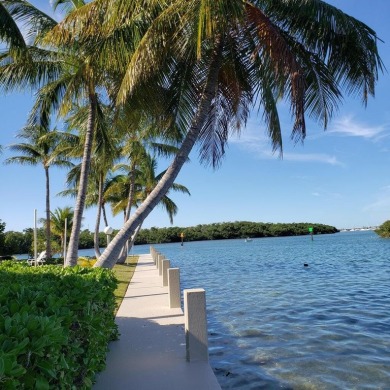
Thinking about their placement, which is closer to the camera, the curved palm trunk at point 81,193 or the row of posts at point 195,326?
the row of posts at point 195,326

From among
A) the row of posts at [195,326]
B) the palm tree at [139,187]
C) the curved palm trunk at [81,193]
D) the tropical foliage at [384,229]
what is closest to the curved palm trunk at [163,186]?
the curved palm trunk at [81,193]

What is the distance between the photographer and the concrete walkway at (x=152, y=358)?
475 centimetres

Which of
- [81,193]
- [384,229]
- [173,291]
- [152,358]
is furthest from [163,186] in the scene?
[384,229]

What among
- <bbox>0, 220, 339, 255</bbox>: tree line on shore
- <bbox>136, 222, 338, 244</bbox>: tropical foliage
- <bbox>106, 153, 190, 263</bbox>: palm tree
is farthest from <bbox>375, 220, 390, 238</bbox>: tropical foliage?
<bbox>106, 153, 190, 263</bbox>: palm tree

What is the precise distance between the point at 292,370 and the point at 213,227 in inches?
3502

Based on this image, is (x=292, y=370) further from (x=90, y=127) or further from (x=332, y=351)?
(x=90, y=127)

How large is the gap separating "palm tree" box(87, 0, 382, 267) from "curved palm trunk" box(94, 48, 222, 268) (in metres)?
0.02

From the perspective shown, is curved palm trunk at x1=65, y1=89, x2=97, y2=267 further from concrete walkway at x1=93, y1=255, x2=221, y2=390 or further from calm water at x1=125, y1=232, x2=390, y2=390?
calm water at x1=125, y1=232, x2=390, y2=390

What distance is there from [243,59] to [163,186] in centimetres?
391

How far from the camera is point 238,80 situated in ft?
31.9

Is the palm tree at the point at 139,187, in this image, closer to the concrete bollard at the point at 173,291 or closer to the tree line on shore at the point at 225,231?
the concrete bollard at the point at 173,291

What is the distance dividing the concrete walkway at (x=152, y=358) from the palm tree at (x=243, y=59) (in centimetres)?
153

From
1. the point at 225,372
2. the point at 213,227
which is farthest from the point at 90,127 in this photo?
the point at 213,227

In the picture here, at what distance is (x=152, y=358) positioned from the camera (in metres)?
5.70
